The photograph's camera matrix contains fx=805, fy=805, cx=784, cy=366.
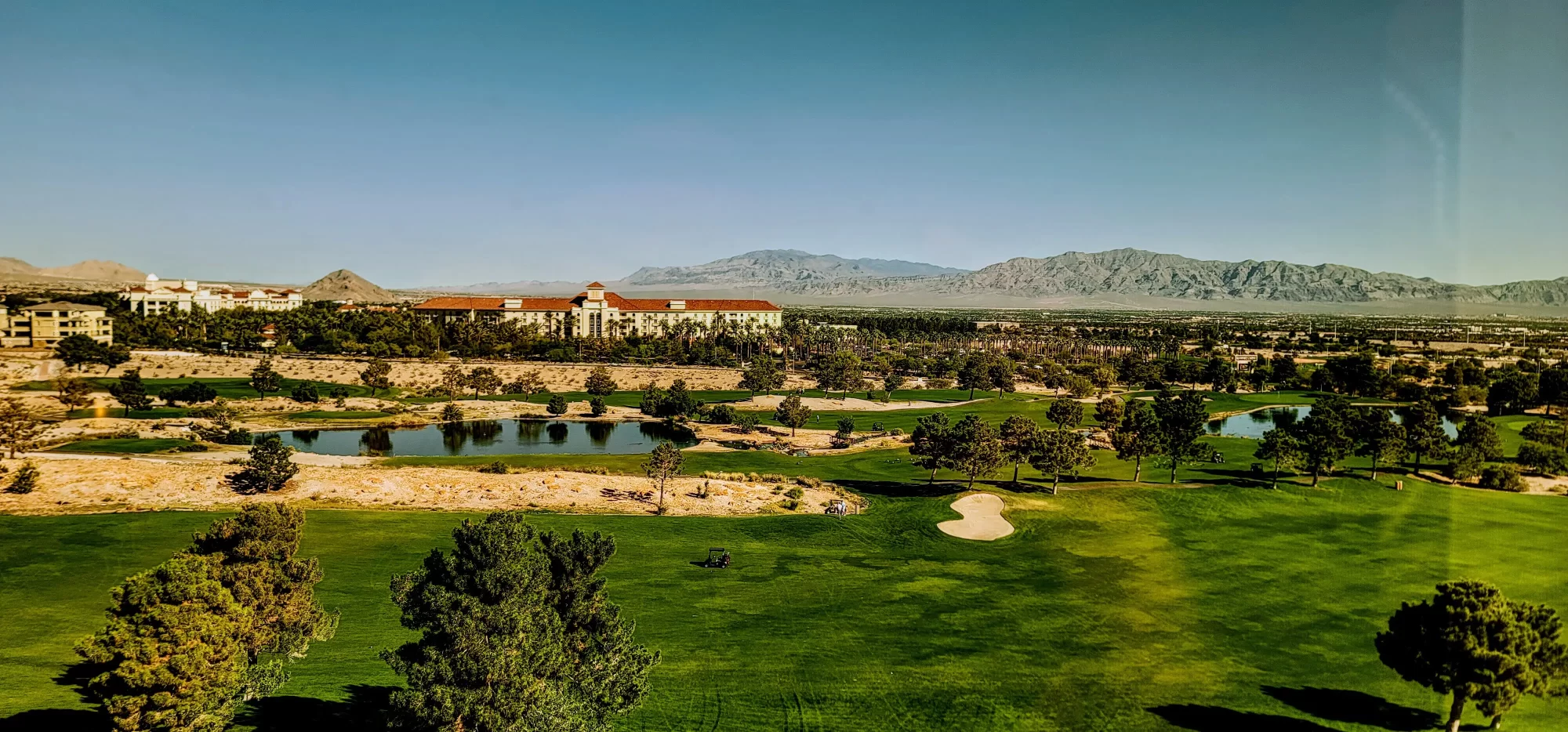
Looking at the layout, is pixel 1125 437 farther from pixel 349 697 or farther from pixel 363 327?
pixel 363 327

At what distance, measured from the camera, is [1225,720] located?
21.7 metres

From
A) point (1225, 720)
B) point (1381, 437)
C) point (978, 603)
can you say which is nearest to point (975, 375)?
point (1381, 437)

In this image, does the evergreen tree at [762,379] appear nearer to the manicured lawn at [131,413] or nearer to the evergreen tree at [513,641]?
the manicured lawn at [131,413]

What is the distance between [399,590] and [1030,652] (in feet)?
63.0

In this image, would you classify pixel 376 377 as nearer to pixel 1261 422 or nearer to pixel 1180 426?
pixel 1180 426

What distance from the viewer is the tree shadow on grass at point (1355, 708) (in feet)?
69.6

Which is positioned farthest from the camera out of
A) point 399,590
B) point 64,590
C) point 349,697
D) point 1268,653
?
point 64,590

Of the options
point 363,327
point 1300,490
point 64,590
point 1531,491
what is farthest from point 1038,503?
point 363,327

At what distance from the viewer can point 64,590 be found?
29156 millimetres

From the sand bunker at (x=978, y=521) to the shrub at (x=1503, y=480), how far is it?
33131mm

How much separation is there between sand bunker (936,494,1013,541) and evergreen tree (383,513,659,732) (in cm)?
2484

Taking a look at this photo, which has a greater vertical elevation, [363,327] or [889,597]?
[363,327]

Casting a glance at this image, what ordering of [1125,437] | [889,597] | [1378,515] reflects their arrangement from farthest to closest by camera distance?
[1125,437] < [1378,515] < [889,597]

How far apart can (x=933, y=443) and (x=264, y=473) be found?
38.7m
